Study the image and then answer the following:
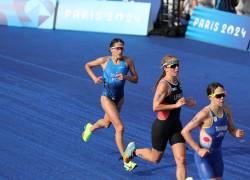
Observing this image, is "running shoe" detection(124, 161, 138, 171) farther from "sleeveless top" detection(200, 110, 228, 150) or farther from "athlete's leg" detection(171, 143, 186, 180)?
"sleeveless top" detection(200, 110, 228, 150)

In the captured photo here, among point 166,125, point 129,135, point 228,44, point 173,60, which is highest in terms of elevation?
point 173,60

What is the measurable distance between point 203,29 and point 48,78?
9193 millimetres

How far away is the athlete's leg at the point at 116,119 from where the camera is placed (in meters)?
9.00

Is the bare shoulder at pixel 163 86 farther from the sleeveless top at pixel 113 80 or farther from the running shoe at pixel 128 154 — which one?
the sleeveless top at pixel 113 80

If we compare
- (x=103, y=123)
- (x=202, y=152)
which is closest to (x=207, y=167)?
(x=202, y=152)

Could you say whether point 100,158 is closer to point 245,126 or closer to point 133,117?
point 133,117

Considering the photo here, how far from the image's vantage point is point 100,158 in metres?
9.27

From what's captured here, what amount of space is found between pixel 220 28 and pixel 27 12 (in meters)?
6.97

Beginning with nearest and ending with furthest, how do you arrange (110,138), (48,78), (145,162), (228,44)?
(145,162)
(110,138)
(48,78)
(228,44)

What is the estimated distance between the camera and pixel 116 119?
9016mm

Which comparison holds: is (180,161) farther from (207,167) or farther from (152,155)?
(207,167)

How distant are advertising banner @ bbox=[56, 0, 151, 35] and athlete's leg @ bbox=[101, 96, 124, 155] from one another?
13.0 meters

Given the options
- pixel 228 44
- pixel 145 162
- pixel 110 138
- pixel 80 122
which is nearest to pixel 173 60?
pixel 145 162

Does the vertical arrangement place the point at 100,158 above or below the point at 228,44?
above
